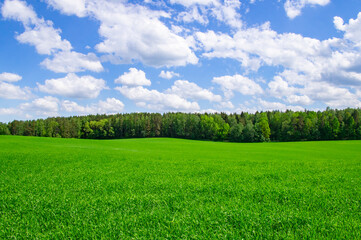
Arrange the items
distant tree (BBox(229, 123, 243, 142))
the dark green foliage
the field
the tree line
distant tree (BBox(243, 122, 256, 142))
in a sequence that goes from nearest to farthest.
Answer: the field < the tree line < distant tree (BBox(243, 122, 256, 142)) < distant tree (BBox(229, 123, 243, 142)) < the dark green foliage

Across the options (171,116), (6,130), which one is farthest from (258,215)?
(6,130)

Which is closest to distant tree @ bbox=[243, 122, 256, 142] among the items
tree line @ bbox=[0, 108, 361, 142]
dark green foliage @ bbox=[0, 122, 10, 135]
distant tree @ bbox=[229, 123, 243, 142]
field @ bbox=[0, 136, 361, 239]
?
tree line @ bbox=[0, 108, 361, 142]

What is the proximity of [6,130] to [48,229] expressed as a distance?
152997mm

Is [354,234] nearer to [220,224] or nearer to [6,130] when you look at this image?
[220,224]

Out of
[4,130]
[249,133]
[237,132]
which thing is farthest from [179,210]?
[4,130]

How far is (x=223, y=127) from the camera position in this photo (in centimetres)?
9994

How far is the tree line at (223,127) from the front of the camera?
87938 mm

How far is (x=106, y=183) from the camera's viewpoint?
9.73m

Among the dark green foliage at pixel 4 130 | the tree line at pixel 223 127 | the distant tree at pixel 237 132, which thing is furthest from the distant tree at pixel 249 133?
the dark green foliage at pixel 4 130

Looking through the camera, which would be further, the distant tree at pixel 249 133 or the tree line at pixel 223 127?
the distant tree at pixel 249 133

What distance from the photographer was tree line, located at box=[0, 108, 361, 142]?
3462 inches

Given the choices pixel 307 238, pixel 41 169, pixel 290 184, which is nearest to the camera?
pixel 307 238

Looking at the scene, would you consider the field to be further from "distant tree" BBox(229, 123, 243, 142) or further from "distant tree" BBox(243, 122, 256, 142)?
"distant tree" BBox(229, 123, 243, 142)

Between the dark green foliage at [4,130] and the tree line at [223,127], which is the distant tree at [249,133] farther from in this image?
the dark green foliage at [4,130]
